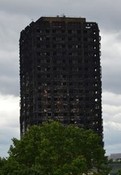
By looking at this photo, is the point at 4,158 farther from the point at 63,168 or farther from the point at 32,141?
the point at 63,168

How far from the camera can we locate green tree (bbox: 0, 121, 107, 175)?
2643 inches

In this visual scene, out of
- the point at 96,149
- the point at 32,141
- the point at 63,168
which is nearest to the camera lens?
the point at 63,168

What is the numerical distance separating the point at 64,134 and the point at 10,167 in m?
10.0

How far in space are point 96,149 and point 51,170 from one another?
35.5 ft

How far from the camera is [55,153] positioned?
225ft

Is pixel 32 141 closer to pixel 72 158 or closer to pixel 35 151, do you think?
pixel 35 151

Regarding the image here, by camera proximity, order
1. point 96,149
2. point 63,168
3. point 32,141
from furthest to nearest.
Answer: point 96,149 → point 32,141 → point 63,168

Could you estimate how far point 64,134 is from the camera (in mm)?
74250

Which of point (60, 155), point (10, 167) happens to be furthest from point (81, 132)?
point (10, 167)

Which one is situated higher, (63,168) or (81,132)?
(81,132)

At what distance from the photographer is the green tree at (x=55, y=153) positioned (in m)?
67.1

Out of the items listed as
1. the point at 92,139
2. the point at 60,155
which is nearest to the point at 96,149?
the point at 92,139

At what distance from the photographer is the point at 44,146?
6794cm

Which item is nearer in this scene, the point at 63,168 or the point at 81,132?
the point at 63,168
